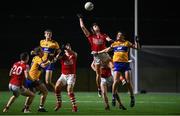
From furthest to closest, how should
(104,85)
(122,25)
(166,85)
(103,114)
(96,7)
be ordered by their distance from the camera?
(96,7) < (122,25) < (166,85) < (104,85) < (103,114)

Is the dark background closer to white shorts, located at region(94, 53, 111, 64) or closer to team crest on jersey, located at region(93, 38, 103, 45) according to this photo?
white shorts, located at region(94, 53, 111, 64)

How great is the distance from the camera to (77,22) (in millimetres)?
35469

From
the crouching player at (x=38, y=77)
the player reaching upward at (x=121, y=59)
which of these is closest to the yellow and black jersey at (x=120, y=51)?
the player reaching upward at (x=121, y=59)

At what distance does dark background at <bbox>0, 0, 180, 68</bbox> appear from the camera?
33.4 metres

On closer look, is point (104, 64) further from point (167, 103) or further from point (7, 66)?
point (7, 66)

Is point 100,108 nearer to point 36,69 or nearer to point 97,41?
point 36,69

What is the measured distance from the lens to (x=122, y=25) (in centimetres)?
3572

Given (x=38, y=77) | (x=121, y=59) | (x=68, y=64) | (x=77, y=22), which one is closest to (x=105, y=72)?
(x=68, y=64)

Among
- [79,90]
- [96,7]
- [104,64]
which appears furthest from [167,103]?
[96,7]

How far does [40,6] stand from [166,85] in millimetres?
10833

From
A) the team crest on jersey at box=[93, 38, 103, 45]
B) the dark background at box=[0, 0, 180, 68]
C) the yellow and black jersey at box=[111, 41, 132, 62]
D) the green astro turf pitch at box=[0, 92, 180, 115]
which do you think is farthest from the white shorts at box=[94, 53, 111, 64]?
the dark background at box=[0, 0, 180, 68]

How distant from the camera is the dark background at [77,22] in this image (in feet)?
110

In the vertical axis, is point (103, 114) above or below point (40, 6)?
below

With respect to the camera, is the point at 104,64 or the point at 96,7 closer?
the point at 104,64
